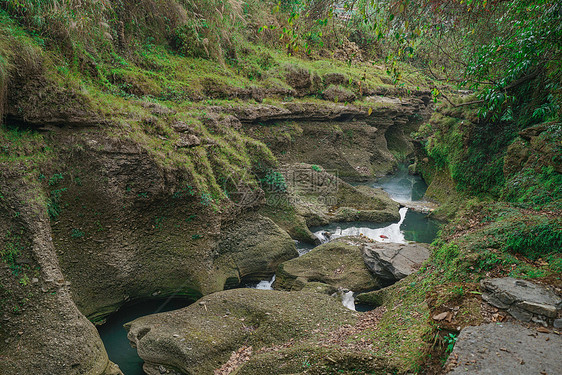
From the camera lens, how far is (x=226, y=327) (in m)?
8.15

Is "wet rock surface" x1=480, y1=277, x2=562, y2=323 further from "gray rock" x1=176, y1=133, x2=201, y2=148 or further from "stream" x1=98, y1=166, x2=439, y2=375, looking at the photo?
"gray rock" x1=176, y1=133, x2=201, y2=148

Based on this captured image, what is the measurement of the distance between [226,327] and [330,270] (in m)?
4.43

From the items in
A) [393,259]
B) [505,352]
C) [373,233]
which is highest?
[505,352]

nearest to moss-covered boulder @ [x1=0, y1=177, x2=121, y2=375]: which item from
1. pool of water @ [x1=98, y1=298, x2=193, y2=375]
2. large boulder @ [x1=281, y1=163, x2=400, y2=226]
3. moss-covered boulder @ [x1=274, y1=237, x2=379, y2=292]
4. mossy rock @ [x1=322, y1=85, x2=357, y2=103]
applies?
pool of water @ [x1=98, y1=298, x2=193, y2=375]

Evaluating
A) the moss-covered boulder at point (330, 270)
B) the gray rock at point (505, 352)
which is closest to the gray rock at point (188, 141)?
the moss-covered boulder at point (330, 270)

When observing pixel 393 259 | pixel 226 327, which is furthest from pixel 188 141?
pixel 393 259

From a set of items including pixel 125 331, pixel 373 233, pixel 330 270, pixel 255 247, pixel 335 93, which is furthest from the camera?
pixel 335 93

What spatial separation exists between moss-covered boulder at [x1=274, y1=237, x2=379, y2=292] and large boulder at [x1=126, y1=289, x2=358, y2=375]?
201cm

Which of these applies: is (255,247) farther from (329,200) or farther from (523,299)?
(523,299)

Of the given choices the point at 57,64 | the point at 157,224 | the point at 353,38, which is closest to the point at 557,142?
the point at 157,224

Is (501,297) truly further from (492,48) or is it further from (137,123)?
(137,123)

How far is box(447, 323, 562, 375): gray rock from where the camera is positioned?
412 centimetres

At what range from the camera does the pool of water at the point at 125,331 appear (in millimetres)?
8562

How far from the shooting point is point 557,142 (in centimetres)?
844
